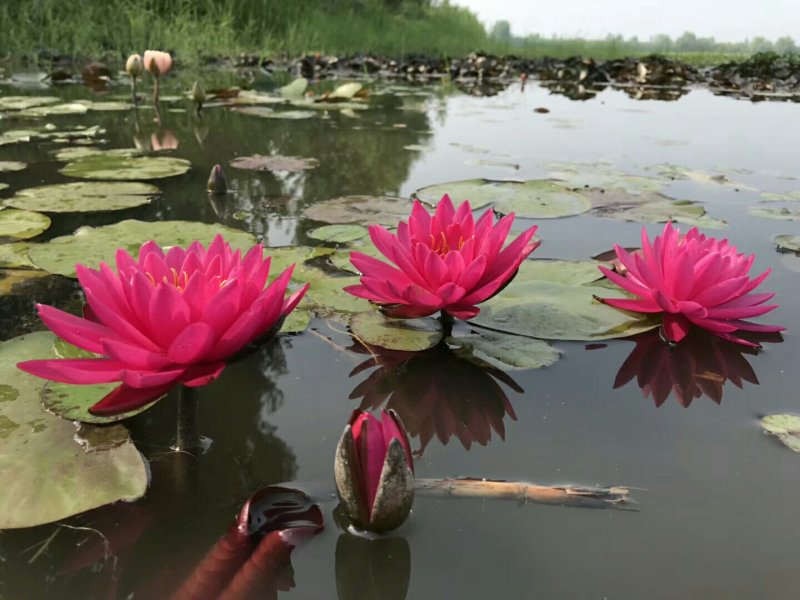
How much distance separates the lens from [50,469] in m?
0.76

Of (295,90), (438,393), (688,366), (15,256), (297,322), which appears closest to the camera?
(438,393)

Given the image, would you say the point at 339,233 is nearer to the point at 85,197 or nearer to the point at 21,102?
the point at 85,197

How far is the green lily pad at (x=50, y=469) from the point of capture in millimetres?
700

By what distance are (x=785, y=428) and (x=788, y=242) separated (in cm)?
106

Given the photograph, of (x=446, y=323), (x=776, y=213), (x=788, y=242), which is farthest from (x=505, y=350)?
(x=776, y=213)

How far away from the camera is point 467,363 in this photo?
1.10 metres

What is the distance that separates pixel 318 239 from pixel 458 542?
117 cm

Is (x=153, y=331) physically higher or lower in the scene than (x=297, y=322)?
higher

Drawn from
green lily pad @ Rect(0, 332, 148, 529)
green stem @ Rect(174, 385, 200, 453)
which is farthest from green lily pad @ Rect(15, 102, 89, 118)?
green stem @ Rect(174, 385, 200, 453)

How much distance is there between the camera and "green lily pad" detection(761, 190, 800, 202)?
90.4 inches

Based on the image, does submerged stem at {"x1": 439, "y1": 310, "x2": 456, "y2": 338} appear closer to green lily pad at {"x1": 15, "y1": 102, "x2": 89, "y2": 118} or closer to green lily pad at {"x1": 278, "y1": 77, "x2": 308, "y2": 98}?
green lily pad at {"x1": 15, "y1": 102, "x2": 89, "y2": 118}

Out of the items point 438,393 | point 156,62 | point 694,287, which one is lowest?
point 438,393

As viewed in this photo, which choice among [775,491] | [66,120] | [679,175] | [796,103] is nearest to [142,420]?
[775,491]

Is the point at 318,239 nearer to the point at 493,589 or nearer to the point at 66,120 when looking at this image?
the point at 493,589
